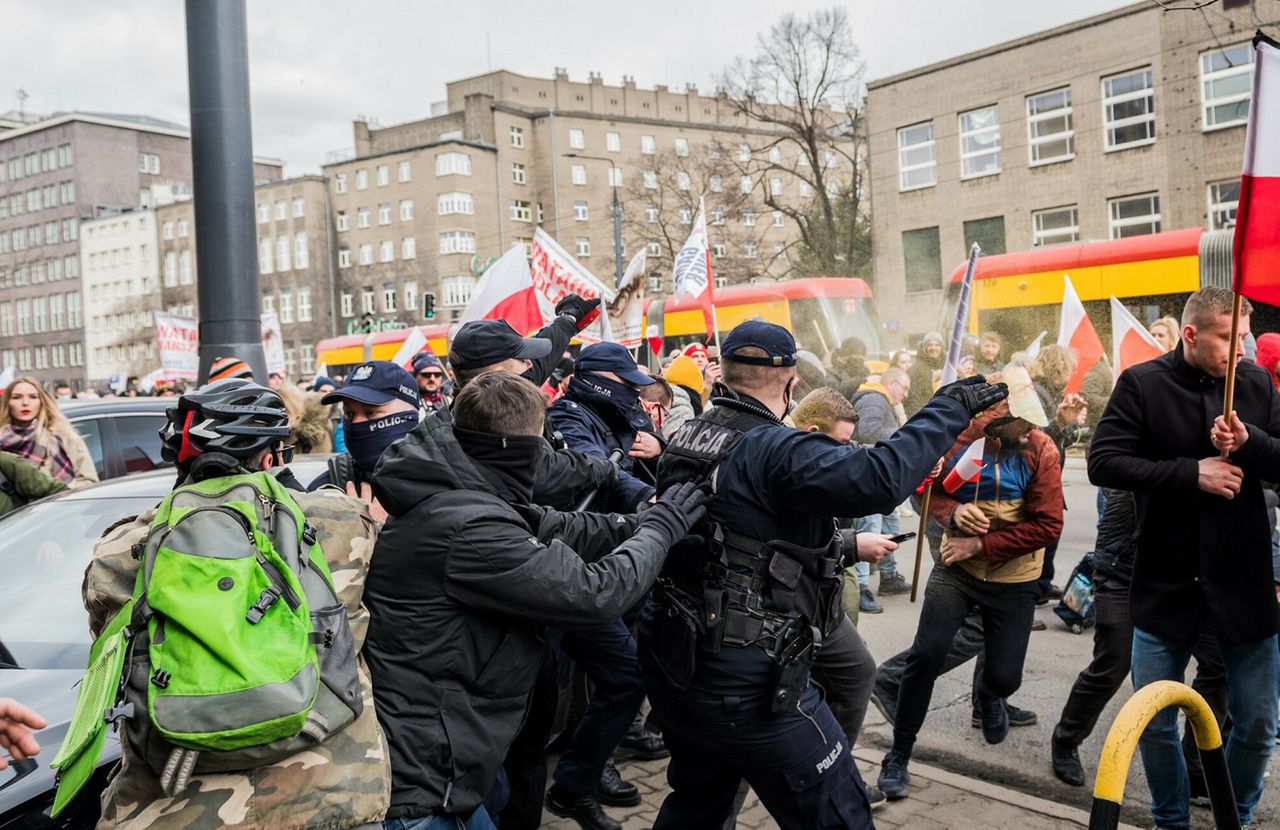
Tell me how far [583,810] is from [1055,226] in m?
30.4

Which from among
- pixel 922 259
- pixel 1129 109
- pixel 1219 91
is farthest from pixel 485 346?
pixel 922 259

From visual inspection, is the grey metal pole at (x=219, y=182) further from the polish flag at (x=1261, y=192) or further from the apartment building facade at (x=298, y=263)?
the apartment building facade at (x=298, y=263)

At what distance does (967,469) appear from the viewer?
498 cm

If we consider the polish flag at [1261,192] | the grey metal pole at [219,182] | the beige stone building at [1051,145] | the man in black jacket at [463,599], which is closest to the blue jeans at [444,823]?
the man in black jacket at [463,599]

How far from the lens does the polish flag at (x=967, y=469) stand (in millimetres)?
4918

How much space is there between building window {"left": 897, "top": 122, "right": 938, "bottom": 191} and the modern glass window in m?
1.06

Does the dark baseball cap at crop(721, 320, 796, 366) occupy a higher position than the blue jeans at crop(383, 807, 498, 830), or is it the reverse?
the dark baseball cap at crop(721, 320, 796, 366)

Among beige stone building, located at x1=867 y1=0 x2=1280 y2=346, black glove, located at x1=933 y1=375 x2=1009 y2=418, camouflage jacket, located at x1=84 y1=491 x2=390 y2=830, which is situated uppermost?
beige stone building, located at x1=867 y1=0 x2=1280 y2=346

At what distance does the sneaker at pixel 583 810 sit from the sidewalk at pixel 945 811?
5.1 inches

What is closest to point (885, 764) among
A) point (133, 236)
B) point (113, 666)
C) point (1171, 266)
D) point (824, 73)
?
point (113, 666)

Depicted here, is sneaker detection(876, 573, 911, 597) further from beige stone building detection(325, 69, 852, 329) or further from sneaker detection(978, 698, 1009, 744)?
beige stone building detection(325, 69, 852, 329)

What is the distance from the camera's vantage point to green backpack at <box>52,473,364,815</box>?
2221 mm

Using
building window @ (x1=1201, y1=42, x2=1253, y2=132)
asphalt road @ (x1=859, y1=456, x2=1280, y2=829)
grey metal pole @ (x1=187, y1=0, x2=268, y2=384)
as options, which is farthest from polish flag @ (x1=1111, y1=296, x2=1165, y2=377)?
building window @ (x1=1201, y1=42, x2=1253, y2=132)

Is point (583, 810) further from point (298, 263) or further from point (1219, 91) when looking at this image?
point (298, 263)
